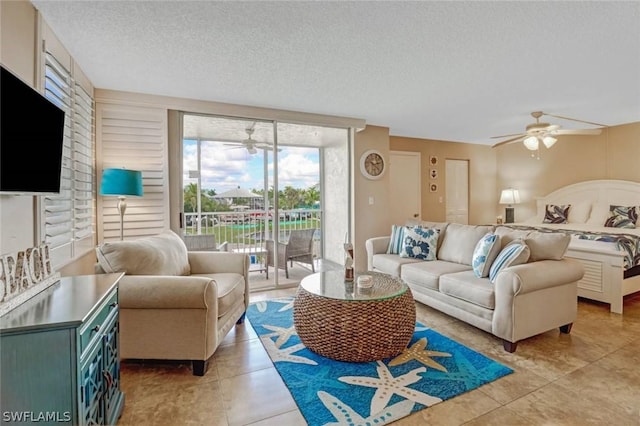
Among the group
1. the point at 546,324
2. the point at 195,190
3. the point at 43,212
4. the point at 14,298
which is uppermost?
the point at 195,190

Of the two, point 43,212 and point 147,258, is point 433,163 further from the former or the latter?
point 43,212

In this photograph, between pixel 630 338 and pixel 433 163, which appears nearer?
pixel 630 338

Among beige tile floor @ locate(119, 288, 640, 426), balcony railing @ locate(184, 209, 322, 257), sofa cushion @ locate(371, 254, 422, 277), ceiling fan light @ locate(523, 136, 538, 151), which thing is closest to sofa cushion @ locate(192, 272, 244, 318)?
beige tile floor @ locate(119, 288, 640, 426)

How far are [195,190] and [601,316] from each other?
16.5 feet

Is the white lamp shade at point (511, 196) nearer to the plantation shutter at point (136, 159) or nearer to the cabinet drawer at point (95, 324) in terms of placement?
the plantation shutter at point (136, 159)

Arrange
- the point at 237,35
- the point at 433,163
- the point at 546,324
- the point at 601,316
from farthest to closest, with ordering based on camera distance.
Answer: the point at 433,163 → the point at 601,316 → the point at 546,324 → the point at 237,35

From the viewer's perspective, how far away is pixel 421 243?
11.7 ft

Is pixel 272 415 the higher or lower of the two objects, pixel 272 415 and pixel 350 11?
the lower

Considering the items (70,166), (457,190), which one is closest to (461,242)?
(457,190)

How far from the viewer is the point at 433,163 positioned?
6094mm

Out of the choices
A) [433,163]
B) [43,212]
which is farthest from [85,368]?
[433,163]

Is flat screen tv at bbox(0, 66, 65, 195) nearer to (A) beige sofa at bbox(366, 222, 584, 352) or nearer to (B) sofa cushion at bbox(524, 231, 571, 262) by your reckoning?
(A) beige sofa at bbox(366, 222, 584, 352)

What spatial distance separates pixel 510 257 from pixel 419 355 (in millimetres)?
1123

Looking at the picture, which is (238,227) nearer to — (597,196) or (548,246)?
(548,246)
